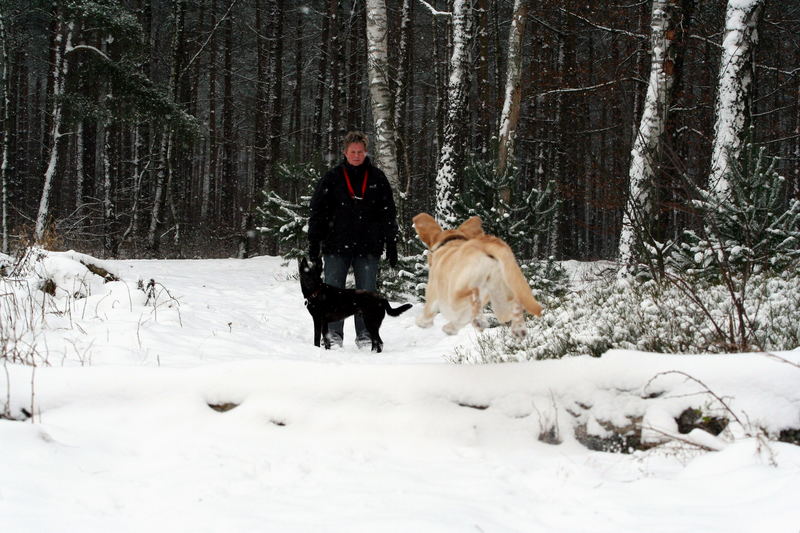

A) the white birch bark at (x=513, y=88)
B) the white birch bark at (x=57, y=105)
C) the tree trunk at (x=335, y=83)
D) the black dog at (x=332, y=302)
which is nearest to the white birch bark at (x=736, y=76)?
the white birch bark at (x=513, y=88)

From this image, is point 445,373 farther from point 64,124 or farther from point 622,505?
point 64,124

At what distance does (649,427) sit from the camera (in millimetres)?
2629

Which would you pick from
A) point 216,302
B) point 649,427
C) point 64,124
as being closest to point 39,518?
point 649,427

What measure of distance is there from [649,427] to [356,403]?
1.44 m

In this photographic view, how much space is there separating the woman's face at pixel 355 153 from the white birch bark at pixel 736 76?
16.7 feet

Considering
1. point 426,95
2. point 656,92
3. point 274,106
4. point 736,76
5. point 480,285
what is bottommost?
point 480,285

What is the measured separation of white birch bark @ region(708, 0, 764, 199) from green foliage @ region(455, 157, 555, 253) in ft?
7.83

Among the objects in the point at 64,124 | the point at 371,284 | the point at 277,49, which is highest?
the point at 277,49

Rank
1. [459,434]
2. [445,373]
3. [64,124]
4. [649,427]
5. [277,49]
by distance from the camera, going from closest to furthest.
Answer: [649,427], [459,434], [445,373], [64,124], [277,49]

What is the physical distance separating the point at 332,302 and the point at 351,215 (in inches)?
36.7

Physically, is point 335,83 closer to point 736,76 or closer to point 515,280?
point 736,76

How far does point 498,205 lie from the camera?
8180 mm

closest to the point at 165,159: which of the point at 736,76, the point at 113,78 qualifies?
the point at 113,78

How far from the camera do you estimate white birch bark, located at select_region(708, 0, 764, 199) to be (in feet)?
25.5
